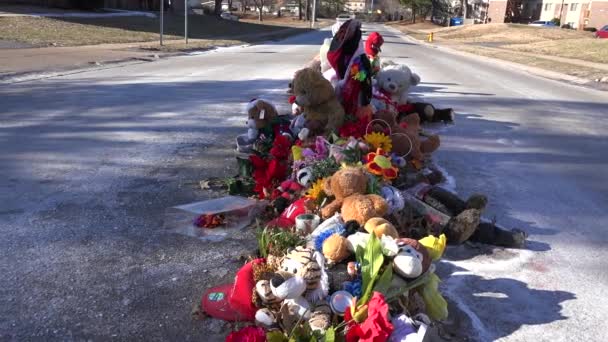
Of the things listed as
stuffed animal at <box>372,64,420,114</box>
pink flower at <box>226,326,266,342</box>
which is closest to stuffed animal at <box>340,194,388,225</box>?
pink flower at <box>226,326,266,342</box>

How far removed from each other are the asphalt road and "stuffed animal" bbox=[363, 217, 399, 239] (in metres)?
0.52

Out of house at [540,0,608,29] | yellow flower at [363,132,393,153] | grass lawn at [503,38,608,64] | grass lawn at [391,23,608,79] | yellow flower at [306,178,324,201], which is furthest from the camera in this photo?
house at [540,0,608,29]

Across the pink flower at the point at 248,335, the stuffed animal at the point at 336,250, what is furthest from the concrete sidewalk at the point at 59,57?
the pink flower at the point at 248,335

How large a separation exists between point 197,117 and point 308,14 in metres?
91.4

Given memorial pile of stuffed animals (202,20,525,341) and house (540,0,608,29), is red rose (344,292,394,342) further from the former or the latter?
house (540,0,608,29)

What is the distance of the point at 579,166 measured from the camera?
6359 millimetres

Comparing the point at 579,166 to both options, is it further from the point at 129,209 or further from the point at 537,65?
the point at 537,65

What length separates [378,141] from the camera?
4.66 m

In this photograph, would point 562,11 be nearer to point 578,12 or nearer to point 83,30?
point 578,12

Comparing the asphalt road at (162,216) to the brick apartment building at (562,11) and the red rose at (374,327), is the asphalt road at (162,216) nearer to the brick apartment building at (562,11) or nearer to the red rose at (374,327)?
the red rose at (374,327)

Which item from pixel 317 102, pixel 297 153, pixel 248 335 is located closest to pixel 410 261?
pixel 248 335

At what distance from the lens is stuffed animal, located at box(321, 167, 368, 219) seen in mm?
3652

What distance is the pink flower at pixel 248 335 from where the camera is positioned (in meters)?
2.47

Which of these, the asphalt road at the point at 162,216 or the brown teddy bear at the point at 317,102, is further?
the brown teddy bear at the point at 317,102
